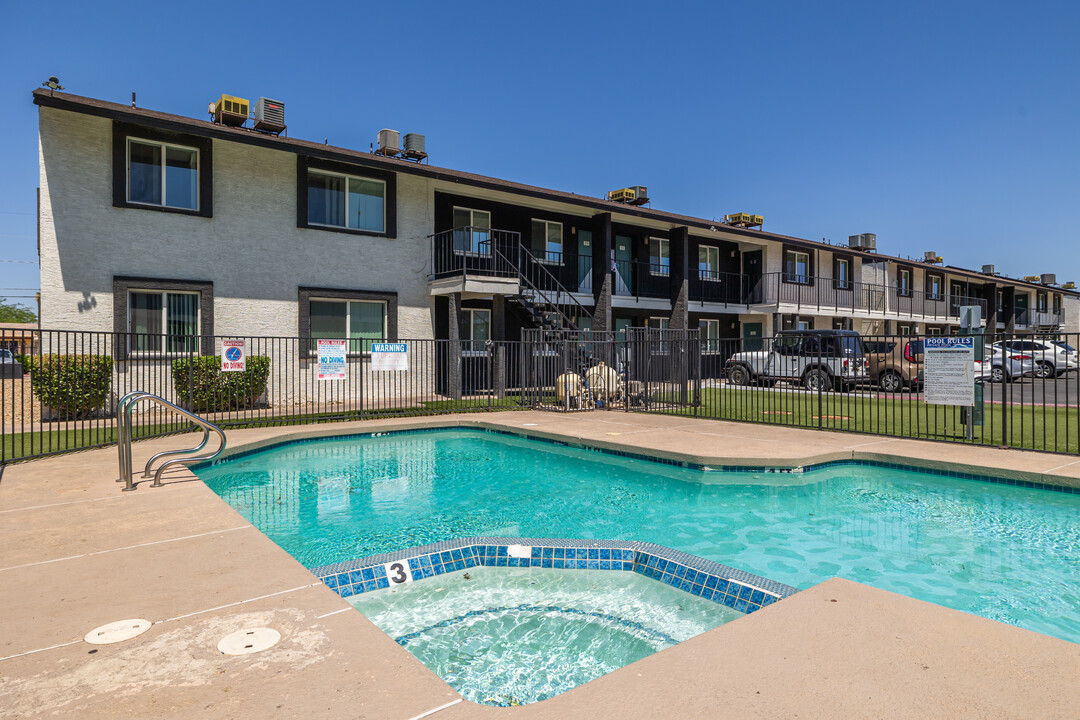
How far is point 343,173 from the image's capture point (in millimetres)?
16219

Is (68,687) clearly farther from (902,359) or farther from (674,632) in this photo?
(902,359)

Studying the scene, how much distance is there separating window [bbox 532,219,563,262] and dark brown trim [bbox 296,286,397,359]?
5.99 meters

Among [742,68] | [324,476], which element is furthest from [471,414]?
[742,68]

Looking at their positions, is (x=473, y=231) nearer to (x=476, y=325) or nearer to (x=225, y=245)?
(x=476, y=325)

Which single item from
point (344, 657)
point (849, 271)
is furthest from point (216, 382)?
point (849, 271)

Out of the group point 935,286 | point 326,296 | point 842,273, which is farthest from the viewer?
point 935,286

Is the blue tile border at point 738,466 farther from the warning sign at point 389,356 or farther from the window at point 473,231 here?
the window at point 473,231

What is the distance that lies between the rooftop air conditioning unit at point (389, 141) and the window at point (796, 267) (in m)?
18.5

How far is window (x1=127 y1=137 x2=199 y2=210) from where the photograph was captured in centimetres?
1347

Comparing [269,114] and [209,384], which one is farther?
[269,114]

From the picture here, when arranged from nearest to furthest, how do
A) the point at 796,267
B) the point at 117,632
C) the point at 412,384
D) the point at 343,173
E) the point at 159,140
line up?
the point at 117,632 < the point at 159,140 < the point at 343,173 < the point at 412,384 < the point at 796,267

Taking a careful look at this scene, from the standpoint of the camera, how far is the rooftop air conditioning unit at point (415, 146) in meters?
18.4

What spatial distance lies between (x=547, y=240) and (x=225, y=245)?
34.3 ft

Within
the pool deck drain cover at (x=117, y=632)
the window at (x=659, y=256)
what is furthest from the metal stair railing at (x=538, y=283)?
the pool deck drain cover at (x=117, y=632)
